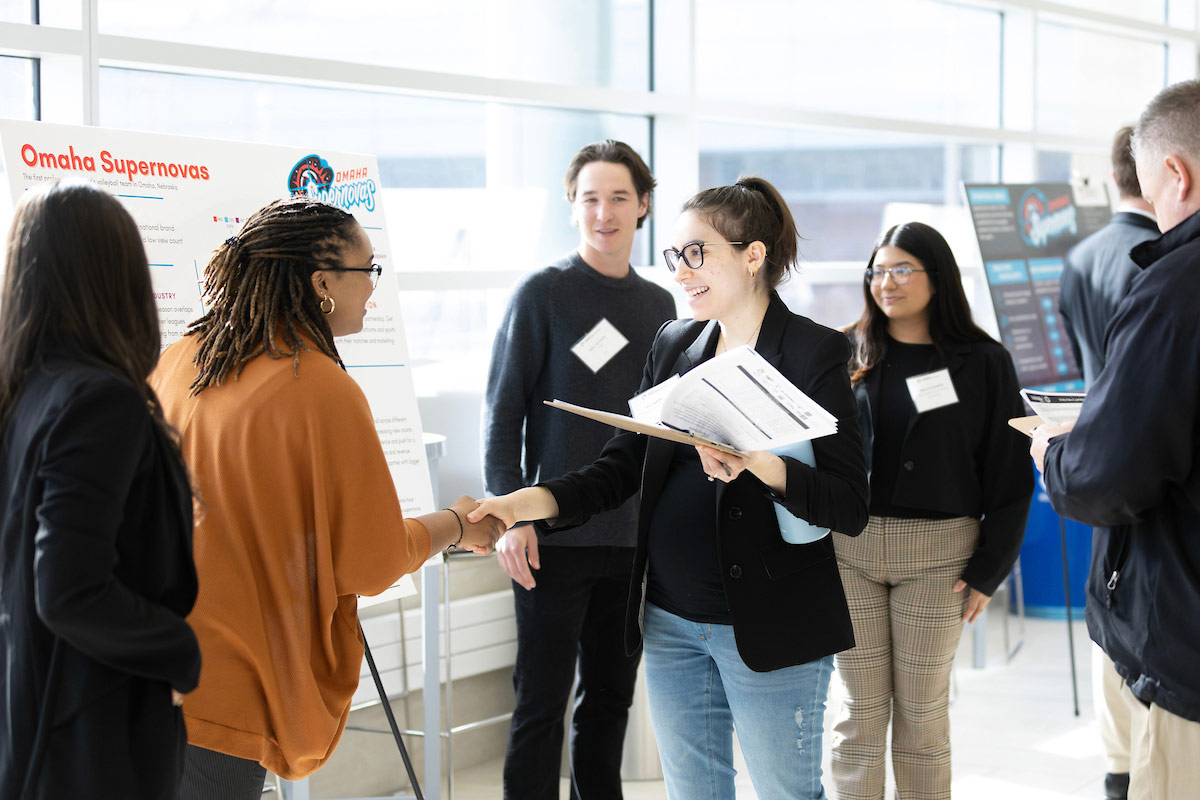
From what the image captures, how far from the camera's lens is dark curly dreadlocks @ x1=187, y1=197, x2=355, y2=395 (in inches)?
62.3

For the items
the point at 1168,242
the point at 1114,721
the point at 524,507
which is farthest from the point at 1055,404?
the point at 1114,721

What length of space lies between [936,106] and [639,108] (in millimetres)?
2347

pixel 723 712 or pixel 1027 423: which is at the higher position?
pixel 1027 423

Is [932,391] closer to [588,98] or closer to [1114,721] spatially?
[1114,721]

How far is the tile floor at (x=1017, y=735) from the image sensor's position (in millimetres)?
3393

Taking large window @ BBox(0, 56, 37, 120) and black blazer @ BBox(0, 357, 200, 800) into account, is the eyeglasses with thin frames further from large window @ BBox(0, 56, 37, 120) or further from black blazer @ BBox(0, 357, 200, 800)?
large window @ BBox(0, 56, 37, 120)

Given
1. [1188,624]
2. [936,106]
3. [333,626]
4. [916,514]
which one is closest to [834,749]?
[916,514]

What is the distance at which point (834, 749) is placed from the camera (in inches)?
108

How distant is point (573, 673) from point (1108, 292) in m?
2.22

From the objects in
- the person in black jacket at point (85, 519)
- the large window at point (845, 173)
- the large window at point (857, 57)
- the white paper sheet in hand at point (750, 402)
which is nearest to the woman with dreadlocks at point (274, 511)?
the person in black jacket at point (85, 519)

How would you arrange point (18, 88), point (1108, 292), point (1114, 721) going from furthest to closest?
1. point (1108, 292)
2. point (1114, 721)
3. point (18, 88)

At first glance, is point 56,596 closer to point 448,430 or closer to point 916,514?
point 916,514

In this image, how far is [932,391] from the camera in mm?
2758

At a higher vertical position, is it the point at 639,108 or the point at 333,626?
the point at 639,108
